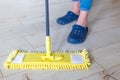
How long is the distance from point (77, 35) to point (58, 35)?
15cm

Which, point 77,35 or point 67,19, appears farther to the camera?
point 67,19

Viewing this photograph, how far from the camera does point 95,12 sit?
1817 mm

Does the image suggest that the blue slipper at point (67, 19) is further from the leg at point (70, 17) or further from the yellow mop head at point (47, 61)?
the yellow mop head at point (47, 61)

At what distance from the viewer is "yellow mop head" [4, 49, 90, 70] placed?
1.01 m

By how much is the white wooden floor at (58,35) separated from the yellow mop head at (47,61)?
0.08 feet

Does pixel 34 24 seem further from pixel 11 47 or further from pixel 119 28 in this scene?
pixel 119 28

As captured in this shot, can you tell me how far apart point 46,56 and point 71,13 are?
0.61 metres

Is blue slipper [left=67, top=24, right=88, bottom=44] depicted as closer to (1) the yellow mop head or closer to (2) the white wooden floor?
(2) the white wooden floor

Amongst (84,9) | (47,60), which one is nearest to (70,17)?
(84,9)

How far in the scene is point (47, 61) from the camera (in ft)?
3.35

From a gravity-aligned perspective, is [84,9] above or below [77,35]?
above

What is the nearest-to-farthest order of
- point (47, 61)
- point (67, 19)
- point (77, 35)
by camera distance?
point (47, 61)
point (77, 35)
point (67, 19)

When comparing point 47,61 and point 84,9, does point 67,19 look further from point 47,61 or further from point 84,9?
point 47,61

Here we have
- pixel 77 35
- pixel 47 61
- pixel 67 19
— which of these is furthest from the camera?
pixel 67 19
